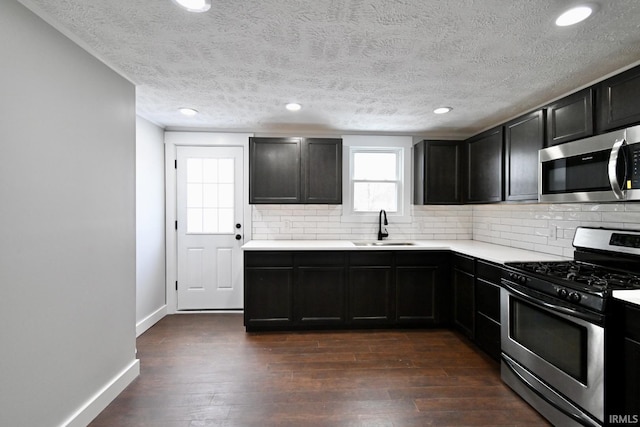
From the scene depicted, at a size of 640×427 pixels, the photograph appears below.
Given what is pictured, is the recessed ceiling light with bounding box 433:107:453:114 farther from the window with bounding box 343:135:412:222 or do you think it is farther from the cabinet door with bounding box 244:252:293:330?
the cabinet door with bounding box 244:252:293:330

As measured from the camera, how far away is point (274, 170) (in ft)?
11.6

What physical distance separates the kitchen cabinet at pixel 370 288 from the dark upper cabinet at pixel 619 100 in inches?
79.3

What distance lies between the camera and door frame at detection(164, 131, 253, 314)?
3775 mm

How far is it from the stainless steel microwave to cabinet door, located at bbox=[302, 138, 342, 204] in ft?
6.37

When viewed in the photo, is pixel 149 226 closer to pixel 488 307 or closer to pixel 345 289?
pixel 345 289

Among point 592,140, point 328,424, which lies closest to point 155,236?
point 328,424

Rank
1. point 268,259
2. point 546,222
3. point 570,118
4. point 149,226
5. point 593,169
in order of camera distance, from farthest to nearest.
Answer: point 149,226 → point 268,259 → point 546,222 → point 570,118 → point 593,169

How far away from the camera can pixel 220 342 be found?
3.01 m

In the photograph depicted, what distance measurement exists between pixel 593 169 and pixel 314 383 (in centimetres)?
243

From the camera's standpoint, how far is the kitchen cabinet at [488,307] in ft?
Answer: 8.26

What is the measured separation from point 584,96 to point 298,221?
9.51ft

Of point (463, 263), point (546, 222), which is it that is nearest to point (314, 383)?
point (463, 263)

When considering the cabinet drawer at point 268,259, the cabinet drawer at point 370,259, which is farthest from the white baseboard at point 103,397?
the cabinet drawer at point 370,259

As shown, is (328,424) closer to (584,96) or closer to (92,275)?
(92,275)
